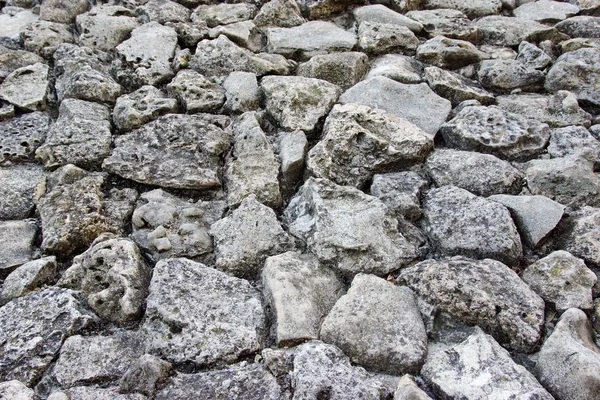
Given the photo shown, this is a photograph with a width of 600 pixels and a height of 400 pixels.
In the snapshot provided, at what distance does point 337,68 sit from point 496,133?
95 centimetres

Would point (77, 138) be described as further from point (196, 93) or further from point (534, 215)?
point (534, 215)

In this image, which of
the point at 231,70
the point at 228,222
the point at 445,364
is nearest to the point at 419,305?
the point at 445,364

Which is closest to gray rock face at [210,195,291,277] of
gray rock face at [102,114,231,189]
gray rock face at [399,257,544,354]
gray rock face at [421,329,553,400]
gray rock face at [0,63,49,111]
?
gray rock face at [102,114,231,189]

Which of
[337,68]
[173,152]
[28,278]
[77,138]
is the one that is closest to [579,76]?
[337,68]

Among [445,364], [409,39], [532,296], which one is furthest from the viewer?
[409,39]

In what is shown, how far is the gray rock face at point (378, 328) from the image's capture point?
1.63 metres

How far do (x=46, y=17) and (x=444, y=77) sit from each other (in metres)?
2.47

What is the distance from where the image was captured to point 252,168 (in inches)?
90.7

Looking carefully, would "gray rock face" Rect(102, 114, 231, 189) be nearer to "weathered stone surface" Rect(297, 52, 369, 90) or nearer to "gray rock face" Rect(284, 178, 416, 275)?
"gray rock face" Rect(284, 178, 416, 275)

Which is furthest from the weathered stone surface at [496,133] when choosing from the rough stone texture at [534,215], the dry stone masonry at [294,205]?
the rough stone texture at [534,215]

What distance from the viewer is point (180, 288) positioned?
1.82 m

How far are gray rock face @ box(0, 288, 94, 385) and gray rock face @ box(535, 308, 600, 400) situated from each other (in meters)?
Answer: 1.51

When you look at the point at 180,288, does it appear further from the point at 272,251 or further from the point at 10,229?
the point at 10,229

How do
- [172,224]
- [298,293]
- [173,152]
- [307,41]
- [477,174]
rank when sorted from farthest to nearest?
[307,41], [173,152], [477,174], [172,224], [298,293]
